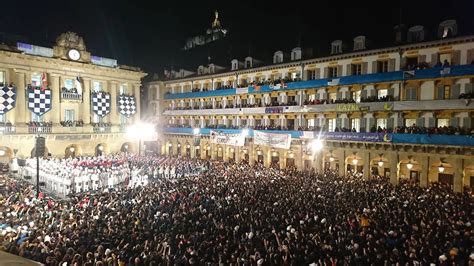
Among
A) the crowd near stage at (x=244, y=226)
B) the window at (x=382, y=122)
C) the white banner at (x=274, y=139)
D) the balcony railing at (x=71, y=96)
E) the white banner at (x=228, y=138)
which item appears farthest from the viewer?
the balcony railing at (x=71, y=96)

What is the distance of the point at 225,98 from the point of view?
49.0 m

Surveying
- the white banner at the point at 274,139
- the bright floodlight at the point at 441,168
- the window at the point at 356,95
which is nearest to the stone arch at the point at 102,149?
the white banner at the point at 274,139

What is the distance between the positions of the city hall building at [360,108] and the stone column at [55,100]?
17.6 meters

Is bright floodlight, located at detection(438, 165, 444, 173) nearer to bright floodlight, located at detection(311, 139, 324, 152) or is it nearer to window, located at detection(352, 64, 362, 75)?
bright floodlight, located at detection(311, 139, 324, 152)

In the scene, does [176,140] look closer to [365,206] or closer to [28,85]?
[28,85]

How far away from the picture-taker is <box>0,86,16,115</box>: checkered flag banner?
121 feet

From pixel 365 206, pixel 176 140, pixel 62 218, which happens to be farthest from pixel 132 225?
pixel 176 140

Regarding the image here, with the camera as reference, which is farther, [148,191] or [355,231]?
[148,191]

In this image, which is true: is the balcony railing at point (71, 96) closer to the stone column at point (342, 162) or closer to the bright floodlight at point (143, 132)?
the bright floodlight at point (143, 132)

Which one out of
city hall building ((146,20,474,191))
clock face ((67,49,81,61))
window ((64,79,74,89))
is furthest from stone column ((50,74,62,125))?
city hall building ((146,20,474,191))

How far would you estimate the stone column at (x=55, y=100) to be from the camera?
143 feet

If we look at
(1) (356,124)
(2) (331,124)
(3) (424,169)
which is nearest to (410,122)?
(3) (424,169)

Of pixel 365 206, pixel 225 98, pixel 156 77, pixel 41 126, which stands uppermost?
pixel 156 77

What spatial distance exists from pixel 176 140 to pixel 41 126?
64.5 ft
